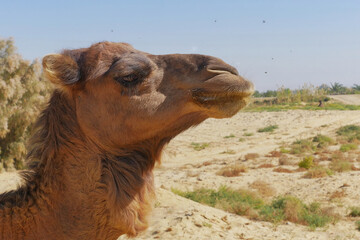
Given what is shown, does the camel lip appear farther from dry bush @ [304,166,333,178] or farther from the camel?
dry bush @ [304,166,333,178]

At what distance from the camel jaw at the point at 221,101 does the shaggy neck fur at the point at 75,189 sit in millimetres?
430

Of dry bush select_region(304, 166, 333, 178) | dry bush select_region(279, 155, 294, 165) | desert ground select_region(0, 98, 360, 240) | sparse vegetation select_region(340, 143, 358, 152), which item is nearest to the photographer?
desert ground select_region(0, 98, 360, 240)

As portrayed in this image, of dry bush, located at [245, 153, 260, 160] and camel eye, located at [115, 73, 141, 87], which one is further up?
camel eye, located at [115, 73, 141, 87]

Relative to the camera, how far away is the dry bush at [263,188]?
11.6 metres

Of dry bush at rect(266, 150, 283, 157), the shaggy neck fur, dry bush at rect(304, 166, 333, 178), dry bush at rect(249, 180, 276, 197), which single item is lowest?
dry bush at rect(249, 180, 276, 197)

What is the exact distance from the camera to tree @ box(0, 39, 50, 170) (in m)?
12.4

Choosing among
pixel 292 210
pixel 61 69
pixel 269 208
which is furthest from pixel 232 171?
pixel 61 69

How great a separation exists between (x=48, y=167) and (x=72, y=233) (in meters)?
0.46

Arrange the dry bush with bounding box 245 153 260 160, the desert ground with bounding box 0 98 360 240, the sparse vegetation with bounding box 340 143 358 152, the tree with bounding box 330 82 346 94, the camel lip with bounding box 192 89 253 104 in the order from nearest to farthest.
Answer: the camel lip with bounding box 192 89 253 104 → the desert ground with bounding box 0 98 360 240 → the dry bush with bounding box 245 153 260 160 → the sparse vegetation with bounding box 340 143 358 152 → the tree with bounding box 330 82 346 94

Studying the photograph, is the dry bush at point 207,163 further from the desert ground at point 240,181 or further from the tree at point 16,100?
the tree at point 16,100

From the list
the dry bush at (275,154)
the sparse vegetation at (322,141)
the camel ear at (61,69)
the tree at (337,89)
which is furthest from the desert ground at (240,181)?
the tree at (337,89)

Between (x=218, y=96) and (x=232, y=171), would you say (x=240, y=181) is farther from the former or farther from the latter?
(x=218, y=96)

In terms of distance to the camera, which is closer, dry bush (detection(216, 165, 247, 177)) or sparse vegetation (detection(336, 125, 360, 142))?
dry bush (detection(216, 165, 247, 177))

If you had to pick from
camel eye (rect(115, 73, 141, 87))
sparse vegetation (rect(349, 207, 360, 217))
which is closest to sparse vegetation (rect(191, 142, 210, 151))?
sparse vegetation (rect(349, 207, 360, 217))
